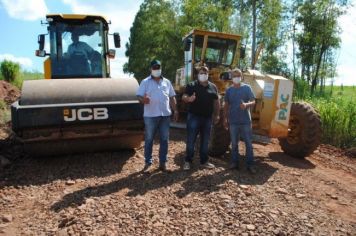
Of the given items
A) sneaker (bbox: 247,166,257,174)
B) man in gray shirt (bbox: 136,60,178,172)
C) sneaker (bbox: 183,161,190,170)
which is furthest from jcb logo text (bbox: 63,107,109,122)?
sneaker (bbox: 247,166,257,174)

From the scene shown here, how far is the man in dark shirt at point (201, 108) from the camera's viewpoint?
6031 mm

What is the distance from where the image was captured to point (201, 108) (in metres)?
6.03

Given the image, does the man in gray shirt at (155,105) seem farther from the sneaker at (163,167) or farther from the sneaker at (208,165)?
the sneaker at (208,165)

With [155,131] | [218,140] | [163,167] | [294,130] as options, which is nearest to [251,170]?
[218,140]

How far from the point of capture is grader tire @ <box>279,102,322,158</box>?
7508mm

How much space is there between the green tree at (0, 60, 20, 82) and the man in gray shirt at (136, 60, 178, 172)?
20.1 meters

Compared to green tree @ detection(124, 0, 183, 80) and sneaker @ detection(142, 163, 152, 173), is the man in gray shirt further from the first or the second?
green tree @ detection(124, 0, 183, 80)

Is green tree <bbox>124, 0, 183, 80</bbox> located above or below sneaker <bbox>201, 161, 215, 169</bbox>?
above

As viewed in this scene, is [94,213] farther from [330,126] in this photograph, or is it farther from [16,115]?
[330,126]

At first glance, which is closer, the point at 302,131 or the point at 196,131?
the point at 196,131

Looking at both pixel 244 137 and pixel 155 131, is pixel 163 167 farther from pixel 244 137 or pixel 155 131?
pixel 244 137

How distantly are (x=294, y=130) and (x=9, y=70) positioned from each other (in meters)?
20.2

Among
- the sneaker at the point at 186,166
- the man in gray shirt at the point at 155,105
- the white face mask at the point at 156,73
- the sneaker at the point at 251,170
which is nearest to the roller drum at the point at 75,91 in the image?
the man in gray shirt at the point at 155,105

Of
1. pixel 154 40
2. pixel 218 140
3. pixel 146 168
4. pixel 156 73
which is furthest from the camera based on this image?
pixel 154 40
